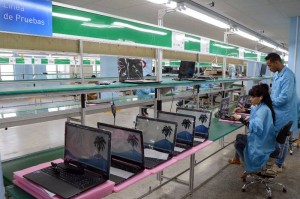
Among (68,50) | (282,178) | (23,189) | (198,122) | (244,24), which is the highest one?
(244,24)

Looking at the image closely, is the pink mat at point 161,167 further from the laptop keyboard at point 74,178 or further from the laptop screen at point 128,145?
the laptop keyboard at point 74,178

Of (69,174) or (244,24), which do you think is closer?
(69,174)

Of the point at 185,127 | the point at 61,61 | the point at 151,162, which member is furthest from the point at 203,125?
the point at 61,61

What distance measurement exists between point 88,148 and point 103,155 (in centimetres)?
15

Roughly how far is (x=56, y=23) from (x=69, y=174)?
3.93ft

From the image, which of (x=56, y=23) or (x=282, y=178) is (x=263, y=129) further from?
(x=56, y=23)

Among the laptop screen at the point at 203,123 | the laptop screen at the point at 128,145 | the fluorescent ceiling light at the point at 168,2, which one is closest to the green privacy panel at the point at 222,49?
the fluorescent ceiling light at the point at 168,2

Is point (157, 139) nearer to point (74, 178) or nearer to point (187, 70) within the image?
point (74, 178)

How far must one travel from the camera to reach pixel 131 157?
69.8 inches

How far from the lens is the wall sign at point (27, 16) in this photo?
1.56 meters

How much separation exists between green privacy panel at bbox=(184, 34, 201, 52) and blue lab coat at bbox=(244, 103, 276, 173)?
1.47 m

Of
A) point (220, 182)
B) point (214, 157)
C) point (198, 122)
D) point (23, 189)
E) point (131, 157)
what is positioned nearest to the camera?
point (23, 189)

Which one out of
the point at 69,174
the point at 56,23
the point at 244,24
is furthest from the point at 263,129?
the point at 244,24

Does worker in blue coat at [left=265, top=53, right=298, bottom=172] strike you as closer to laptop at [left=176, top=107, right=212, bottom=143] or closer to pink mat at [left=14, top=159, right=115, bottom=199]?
laptop at [left=176, top=107, right=212, bottom=143]
